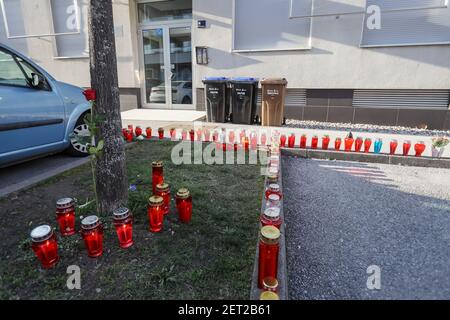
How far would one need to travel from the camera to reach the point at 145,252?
2.02 metres

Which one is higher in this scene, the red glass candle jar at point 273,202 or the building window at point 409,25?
the building window at point 409,25

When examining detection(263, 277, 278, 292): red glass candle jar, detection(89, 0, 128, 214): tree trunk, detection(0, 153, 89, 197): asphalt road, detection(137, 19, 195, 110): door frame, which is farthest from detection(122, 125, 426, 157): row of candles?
detection(137, 19, 195, 110): door frame

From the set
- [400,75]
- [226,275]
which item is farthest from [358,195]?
[400,75]

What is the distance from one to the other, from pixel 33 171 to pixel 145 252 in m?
2.67

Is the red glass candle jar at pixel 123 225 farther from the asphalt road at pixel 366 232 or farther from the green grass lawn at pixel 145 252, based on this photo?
the asphalt road at pixel 366 232

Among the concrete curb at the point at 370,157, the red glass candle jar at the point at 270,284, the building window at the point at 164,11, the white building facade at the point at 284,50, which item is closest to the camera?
the red glass candle jar at the point at 270,284

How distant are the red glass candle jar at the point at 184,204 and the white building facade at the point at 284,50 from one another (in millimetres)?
5815

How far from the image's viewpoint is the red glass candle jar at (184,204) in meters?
2.31

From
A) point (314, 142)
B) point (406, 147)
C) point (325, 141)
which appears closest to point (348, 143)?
point (325, 141)

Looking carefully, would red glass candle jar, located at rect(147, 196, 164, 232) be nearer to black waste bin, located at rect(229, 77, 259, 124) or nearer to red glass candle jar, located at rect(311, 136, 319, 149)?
red glass candle jar, located at rect(311, 136, 319, 149)

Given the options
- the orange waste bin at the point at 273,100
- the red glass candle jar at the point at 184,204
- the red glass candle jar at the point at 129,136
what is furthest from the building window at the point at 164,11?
the red glass candle jar at the point at 184,204

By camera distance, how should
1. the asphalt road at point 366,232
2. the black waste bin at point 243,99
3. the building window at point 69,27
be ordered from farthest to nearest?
1. the building window at point 69,27
2. the black waste bin at point 243,99
3. the asphalt road at point 366,232

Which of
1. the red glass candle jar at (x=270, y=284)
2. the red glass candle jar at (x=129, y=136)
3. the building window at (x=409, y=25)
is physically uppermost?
the building window at (x=409, y=25)

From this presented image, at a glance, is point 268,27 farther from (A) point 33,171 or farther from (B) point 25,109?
(A) point 33,171
